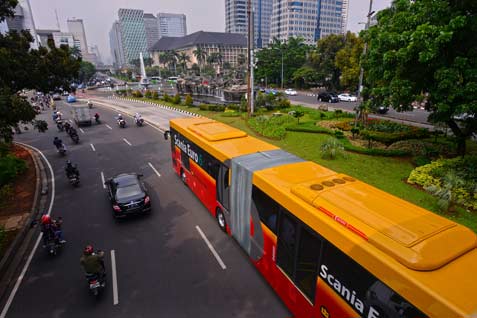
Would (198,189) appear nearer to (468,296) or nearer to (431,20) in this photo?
(468,296)

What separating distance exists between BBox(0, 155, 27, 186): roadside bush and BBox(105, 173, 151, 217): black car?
749cm

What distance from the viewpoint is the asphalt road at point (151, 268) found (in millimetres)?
7309

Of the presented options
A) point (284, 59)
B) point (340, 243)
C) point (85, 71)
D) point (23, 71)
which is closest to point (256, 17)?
point (85, 71)

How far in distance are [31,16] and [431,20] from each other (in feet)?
641

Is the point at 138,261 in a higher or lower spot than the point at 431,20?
lower

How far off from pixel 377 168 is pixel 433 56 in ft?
21.7

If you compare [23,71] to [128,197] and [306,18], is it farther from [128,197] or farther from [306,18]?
[306,18]

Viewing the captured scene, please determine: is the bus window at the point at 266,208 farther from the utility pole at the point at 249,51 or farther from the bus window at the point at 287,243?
the utility pole at the point at 249,51

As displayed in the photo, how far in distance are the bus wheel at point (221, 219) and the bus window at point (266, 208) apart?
2.91 meters

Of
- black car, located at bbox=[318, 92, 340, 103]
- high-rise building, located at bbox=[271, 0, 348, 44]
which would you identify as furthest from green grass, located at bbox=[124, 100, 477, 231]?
high-rise building, located at bbox=[271, 0, 348, 44]

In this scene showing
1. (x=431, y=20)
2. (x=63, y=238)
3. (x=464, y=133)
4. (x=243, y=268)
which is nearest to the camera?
(x=243, y=268)

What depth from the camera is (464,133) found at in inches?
558

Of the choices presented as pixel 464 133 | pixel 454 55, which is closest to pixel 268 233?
pixel 454 55

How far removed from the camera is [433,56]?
1088 centimetres
